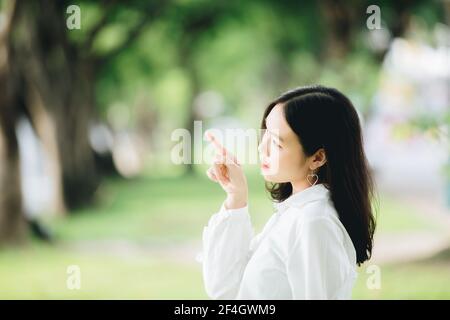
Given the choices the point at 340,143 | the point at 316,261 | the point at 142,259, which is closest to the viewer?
the point at 316,261

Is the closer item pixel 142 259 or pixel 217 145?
pixel 217 145

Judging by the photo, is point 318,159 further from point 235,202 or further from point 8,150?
point 8,150

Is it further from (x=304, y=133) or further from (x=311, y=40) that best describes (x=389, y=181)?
(x=304, y=133)

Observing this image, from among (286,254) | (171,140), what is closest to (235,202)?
(286,254)

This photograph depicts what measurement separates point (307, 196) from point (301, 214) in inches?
2.4

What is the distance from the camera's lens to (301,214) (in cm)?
125

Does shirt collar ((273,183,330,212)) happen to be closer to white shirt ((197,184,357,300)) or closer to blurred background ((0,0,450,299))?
white shirt ((197,184,357,300))

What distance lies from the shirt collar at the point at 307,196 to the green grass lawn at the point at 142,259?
1.96 meters

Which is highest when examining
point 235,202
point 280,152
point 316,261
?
point 280,152

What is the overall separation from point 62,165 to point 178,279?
2.59 meters

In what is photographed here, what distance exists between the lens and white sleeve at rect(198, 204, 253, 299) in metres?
1.33

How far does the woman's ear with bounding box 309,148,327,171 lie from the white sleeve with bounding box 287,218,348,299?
0.55ft

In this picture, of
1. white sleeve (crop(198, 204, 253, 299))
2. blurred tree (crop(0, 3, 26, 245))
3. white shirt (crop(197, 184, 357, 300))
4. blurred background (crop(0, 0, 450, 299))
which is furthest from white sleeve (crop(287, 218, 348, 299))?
blurred tree (crop(0, 3, 26, 245))

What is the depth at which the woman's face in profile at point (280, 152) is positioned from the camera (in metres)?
1.35
